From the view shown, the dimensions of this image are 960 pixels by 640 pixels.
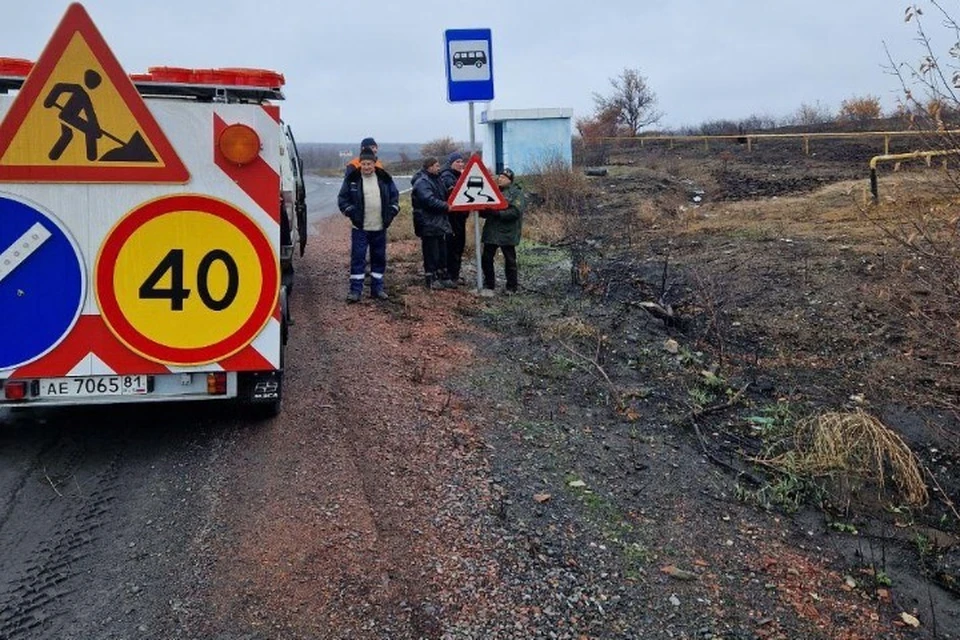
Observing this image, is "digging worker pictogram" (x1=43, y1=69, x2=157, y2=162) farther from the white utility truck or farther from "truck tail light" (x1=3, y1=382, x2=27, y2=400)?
"truck tail light" (x1=3, y1=382, x2=27, y2=400)

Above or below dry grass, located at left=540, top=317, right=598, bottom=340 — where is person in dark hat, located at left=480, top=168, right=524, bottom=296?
above

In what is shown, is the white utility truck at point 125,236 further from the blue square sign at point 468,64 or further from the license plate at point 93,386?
the blue square sign at point 468,64

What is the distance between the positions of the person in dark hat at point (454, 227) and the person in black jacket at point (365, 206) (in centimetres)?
142

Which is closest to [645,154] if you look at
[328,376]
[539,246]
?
[539,246]

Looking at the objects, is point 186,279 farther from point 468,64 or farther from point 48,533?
point 468,64

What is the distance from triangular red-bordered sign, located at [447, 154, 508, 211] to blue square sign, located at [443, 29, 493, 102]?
731mm

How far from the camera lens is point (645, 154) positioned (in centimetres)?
3253

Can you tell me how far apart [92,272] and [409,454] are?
2.07 meters

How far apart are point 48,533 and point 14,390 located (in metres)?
0.91

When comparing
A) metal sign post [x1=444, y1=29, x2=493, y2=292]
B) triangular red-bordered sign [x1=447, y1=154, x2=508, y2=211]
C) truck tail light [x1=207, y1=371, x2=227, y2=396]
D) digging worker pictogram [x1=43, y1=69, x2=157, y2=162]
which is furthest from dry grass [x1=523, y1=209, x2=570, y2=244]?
digging worker pictogram [x1=43, y1=69, x2=157, y2=162]

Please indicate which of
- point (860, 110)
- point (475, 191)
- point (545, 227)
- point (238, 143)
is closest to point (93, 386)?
point (238, 143)

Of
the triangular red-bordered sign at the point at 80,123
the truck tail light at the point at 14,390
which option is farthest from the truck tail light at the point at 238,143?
the truck tail light at the point at 14,390

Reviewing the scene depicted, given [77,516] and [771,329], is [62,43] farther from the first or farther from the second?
[771,329]

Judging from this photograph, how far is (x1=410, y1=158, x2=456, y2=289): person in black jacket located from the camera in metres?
9.21
